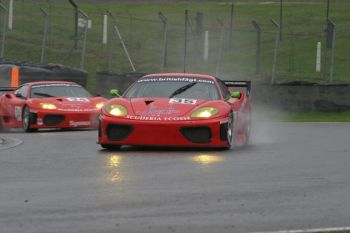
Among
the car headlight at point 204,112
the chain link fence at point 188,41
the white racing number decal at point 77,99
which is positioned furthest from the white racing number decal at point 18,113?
the chain link fence at point 188,41

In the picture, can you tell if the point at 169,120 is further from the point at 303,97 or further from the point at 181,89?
the point at 303,97

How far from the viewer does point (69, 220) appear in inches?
292

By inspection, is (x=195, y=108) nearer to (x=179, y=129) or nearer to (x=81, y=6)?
(x=179, y=129)

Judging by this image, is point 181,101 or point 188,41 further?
point 188,41

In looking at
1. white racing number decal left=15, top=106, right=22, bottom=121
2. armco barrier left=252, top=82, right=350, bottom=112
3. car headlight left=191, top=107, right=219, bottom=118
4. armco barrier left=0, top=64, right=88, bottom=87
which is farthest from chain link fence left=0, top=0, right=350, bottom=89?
car headlight left=191, top=107, right=219, bottom=118

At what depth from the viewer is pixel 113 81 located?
83.3 feet

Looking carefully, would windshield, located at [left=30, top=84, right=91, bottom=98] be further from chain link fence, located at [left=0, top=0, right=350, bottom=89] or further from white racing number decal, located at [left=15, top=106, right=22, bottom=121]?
chain link fence, located at [left=0, top=0, right=350, bottom=89]

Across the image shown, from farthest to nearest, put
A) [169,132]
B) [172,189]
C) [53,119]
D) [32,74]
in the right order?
[32,74]
[53,119]
[169,132]
[172,189]

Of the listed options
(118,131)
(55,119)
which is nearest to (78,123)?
(55,119)

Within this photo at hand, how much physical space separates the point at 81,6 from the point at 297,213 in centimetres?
4392

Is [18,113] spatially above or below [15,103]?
below

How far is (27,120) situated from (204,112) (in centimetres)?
695

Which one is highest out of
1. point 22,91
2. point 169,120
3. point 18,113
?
point 22,91

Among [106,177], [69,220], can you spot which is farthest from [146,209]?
[106,177]
